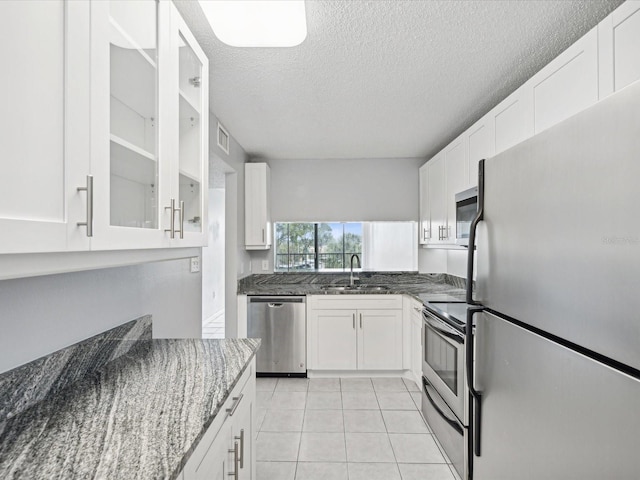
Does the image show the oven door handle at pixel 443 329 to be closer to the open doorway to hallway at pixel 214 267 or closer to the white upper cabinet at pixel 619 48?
the white upper cabinet at pixel 619 48

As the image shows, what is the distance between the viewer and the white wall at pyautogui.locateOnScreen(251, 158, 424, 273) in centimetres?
436

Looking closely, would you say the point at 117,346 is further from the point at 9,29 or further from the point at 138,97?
the point at 9,29

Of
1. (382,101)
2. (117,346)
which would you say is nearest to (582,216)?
(117,346)

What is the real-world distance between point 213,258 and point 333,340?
3.51m

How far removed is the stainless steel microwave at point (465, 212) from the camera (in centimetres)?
254

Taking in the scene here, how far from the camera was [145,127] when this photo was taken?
118 centimetres

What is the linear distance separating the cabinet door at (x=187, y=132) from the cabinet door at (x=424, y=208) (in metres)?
2.84

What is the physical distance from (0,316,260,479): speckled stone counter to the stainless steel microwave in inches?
73.1

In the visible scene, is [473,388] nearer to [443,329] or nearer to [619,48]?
[443,329]

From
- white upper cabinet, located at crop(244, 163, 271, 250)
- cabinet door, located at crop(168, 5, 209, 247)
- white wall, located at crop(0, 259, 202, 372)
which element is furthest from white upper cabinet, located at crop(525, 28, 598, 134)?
white upper cabinet, located at crop(244, 163, 271, 250)

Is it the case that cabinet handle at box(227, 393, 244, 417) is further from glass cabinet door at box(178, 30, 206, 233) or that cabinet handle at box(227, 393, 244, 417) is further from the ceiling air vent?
the ceiling air vent

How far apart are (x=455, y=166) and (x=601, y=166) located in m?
2.51

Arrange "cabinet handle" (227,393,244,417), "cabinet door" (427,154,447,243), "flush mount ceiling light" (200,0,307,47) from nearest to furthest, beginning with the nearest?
"cabinet handle" (227,393,244,417) < "flush mount ceiling light" (200,0,307,47) < "cabinet door" (427,154,447,243)

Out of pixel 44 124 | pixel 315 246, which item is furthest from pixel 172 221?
pixel 315 246
